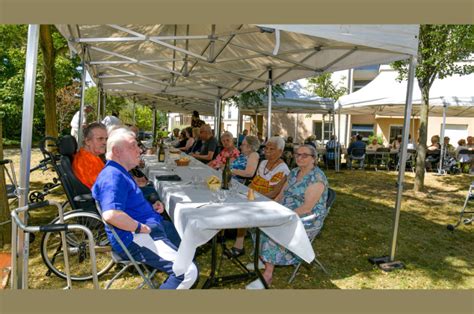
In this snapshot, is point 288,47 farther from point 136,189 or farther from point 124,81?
point 124,81

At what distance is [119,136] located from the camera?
247 centimetres

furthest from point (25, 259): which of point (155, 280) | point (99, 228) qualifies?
point (155, 280)

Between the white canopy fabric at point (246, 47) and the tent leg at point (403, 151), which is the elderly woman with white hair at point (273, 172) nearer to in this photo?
the white canopy fabric at point (246, 47)

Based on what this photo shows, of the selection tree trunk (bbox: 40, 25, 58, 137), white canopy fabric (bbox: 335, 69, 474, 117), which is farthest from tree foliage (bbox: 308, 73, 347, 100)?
tree trunk (bbox: 40, 25, 58, 137)

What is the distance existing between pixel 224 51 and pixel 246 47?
1.09 m

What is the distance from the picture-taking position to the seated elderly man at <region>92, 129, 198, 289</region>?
225 cm

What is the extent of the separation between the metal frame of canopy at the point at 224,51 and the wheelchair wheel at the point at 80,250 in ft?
2.68

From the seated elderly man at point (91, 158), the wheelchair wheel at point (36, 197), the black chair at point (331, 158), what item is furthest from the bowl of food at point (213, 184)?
the black chair at point (331, 158)

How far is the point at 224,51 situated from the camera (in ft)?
18.2

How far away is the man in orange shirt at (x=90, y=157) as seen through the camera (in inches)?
130

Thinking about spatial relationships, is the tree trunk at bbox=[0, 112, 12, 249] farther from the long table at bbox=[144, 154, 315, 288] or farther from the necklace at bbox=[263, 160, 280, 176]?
the necklace at bbox=[263, 160, 280, 176]

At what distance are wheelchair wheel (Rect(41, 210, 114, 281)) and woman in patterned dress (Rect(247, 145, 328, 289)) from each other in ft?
4.54

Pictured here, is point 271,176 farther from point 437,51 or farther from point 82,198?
point 437,51

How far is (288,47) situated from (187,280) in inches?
131
